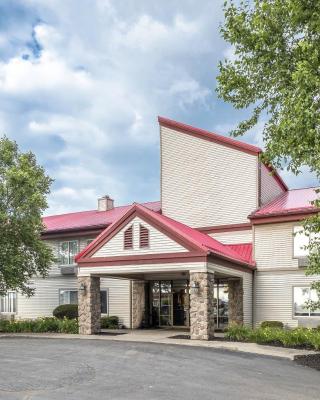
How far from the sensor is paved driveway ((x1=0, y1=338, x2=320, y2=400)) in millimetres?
10711

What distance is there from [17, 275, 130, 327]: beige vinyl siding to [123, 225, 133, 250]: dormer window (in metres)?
6.80

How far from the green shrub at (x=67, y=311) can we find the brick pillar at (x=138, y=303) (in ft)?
12.0

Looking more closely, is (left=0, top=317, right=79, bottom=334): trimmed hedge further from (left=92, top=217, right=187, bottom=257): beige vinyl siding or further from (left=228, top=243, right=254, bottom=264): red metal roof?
(left=228, top=243, right=254, bottom=264): red metal roof

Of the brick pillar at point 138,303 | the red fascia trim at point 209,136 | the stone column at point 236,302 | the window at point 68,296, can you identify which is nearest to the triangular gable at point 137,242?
the stone column at point 236,302

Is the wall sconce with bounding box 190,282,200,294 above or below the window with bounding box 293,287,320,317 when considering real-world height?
above

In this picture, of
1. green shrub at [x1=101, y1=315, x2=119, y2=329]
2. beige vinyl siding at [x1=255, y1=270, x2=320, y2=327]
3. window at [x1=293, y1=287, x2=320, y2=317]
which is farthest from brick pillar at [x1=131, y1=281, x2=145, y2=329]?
window at [x1=293, y1=287, x2=320, y2=317]

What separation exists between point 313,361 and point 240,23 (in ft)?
35.7

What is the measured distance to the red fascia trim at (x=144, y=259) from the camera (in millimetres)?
21297

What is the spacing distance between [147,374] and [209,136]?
18.3 meters

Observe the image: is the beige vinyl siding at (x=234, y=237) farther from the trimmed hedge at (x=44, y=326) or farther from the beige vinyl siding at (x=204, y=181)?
the trimmed hedge at (x=44, y=326)

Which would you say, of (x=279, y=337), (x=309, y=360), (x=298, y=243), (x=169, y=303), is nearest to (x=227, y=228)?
(x=298, y=243)

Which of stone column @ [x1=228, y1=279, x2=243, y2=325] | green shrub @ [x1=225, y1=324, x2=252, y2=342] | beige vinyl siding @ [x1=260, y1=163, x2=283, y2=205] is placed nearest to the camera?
green shrub @ [x1=225, y1=324, x2=252, y2=342]

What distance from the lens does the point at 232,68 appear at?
53.7 feet

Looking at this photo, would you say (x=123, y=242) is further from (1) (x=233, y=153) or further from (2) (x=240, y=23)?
(2) (x=240, y=23)
